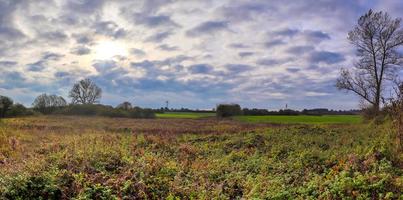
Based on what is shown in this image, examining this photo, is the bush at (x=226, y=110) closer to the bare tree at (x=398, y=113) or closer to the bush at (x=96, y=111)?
the bush at (x=96, y=111)

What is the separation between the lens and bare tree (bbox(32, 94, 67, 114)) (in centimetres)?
6944

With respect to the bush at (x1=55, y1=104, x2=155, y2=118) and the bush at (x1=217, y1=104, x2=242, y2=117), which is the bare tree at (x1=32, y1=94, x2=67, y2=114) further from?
the bush at (x1=217, y1=104, x2=242, y2=117)

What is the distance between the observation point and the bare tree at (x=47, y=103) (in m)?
69.4

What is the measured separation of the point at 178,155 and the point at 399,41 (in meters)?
34.5

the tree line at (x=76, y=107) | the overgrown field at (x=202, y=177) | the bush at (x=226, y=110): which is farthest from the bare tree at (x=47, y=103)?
the overgrown field at (x=202, y=177)

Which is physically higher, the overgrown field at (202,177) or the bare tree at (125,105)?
the bare tree at (125,105)

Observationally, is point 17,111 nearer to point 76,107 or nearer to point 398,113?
point 76,107

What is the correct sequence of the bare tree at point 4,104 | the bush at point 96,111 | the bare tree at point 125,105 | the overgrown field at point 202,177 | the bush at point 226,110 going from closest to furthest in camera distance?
the overgrown field at point 202,177, the bare tree at point 4,104, the bush at point 96,111, the bush at point 226,110, the bare tree at point 125,105

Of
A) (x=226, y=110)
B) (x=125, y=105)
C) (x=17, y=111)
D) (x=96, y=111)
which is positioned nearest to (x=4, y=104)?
(x=17, y=111)

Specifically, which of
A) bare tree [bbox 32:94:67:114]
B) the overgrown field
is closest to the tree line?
bare tree [bbox 32:94:67:114]

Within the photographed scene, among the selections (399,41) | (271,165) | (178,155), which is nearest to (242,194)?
(271,165)

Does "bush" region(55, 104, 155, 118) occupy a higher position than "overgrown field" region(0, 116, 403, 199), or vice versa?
"bush" region(55, 104, 155, 118)

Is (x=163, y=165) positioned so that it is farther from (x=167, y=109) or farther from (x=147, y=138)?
(x=167, y=109)

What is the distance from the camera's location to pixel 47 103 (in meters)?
70.8
